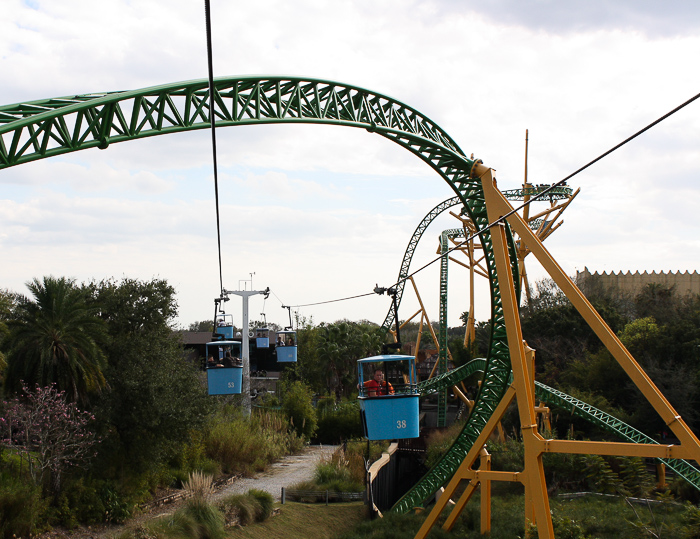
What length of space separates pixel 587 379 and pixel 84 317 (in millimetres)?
19238

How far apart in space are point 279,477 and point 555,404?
29.5 ft

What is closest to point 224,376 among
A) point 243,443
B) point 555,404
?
point 243,443

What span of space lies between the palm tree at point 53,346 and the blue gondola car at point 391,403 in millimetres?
7321

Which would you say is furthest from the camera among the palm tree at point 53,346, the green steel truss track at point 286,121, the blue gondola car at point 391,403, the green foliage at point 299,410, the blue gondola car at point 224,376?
the green foliage at point 299,410

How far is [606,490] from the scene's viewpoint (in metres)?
16.0

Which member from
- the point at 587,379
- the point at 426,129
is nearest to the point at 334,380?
the point at 587,379

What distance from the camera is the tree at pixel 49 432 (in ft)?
44.8

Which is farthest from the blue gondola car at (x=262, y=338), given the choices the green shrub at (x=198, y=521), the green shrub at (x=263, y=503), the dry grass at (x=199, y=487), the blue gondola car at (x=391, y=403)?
the blue gondola car at (x=391, y=403)

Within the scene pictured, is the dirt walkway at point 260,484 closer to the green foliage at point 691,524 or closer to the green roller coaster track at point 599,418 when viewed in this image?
the green roller coaster track at point 599,418

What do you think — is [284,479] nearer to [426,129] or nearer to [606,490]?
[606,490]

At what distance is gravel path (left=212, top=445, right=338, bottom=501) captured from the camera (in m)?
18.5

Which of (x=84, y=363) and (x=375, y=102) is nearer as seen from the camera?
(x=375, y=102)

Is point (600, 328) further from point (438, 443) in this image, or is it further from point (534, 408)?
point (438, 443)

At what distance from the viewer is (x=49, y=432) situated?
14.2 meters
